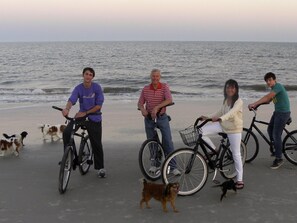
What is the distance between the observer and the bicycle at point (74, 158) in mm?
5253

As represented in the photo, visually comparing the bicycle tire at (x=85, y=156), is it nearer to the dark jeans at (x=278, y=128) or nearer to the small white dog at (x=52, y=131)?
the small white dog at (x=52, y=131)

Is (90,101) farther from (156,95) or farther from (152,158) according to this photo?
(152,158)

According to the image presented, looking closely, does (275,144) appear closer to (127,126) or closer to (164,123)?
(164,123)

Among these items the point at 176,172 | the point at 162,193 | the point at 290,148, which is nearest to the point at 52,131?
the point at 176,172

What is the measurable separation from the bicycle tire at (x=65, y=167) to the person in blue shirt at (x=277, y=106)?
322cm

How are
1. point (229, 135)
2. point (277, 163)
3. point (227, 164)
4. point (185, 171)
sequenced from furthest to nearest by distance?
point (277, 163) → point (227, 164) → point (229, 135) → point (185, 171)

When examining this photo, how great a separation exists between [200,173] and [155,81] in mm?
1566

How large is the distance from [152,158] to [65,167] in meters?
1.41

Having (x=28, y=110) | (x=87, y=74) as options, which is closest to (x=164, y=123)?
(x=87, y=74)

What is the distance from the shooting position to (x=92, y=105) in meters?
5.84

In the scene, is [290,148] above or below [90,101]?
below

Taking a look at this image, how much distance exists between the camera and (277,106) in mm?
6348

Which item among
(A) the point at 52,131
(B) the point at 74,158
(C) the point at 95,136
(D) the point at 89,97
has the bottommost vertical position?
(A) the point at 52,131

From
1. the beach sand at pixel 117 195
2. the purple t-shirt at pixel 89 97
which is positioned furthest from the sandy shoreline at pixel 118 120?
the purple t-shirt at pixel 89 97
